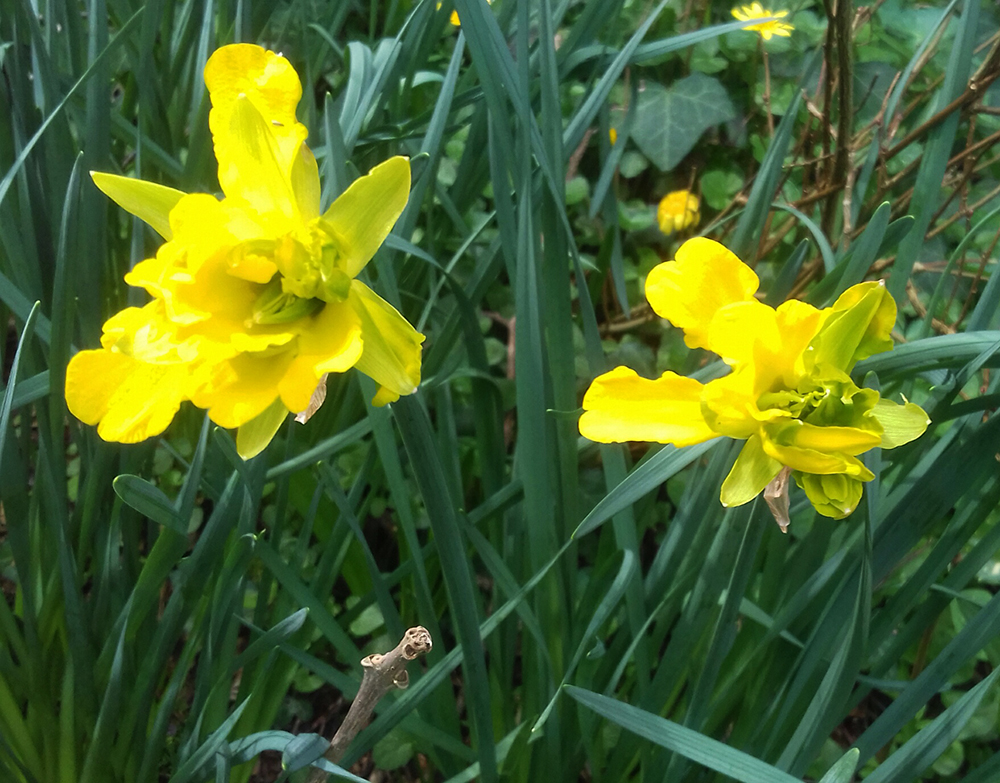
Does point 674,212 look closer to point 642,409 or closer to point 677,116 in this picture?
point 677,116

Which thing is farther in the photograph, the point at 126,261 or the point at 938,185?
the point at 126,261

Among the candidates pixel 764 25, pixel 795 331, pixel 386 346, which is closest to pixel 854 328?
pixel 795 331

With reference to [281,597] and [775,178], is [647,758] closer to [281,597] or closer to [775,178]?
[281,597]

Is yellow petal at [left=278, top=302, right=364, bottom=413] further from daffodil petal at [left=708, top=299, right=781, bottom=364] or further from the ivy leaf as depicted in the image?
the ivy leaf

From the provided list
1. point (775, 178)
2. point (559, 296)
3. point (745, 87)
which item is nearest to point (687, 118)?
point (745, 87)

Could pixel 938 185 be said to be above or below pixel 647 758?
above

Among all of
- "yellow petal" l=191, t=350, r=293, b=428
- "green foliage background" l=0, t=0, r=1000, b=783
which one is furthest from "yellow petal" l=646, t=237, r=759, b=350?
Answer: "yellow petal" l=191, t=350, r=293, b=428

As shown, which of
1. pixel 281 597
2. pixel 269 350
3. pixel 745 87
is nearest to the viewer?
pixel 269 350

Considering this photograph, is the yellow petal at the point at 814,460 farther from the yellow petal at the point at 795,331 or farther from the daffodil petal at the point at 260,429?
the daffodil petal at the point at 260,429
